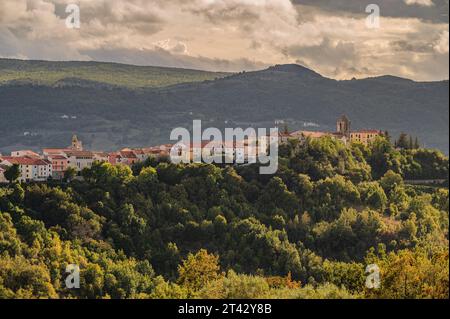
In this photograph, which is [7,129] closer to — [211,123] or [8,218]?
[211,123]

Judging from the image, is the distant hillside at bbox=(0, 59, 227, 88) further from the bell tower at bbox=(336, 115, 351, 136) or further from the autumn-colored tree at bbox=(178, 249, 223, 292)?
the autumn-colored tree at bbox=(178, 249, 223, 292)

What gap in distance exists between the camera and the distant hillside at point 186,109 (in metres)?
171

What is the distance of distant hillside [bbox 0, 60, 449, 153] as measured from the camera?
170750mm

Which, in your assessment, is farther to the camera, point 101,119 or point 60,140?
point 101,119

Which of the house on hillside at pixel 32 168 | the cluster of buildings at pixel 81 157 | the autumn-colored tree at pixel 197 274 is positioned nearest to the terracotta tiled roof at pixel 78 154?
the cluster of buildings at pixel 81 157

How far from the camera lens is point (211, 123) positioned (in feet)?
579

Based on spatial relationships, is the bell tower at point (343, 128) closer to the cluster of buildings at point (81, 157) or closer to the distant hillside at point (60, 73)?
the cluster of buildings at point (81, 157)

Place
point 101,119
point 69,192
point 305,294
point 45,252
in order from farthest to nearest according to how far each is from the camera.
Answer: point 101,119 → point 69,192 → point 45,252 → point 305,294

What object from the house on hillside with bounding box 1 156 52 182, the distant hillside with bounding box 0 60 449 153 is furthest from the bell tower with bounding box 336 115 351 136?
the distant hillside with bounding box 0 60 449 153

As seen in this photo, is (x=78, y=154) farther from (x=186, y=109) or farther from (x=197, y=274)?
(x=186, y=109)

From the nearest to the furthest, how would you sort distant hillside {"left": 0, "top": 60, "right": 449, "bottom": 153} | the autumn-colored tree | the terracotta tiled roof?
the autumn-colored tree
the terracotta tiled roof
distant hillside {"left": 0, "top": 60, "right": 449, "bottom": 153}

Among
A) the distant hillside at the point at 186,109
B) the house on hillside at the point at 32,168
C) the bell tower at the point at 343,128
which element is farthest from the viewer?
the distant hillside at the point at 186,109
